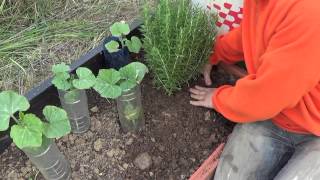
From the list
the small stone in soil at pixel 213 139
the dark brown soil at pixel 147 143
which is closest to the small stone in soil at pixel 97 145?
the dark brown soil at pixel 147 143

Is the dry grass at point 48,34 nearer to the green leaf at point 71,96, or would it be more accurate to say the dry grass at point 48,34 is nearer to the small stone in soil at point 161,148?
the green leaf at point 71,96

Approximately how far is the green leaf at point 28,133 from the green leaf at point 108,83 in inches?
10.1

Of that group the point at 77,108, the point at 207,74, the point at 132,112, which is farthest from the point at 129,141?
the point at 207,74

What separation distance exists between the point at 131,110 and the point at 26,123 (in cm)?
47

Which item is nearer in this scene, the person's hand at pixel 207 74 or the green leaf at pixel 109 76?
the green leaf at pixel 109 76

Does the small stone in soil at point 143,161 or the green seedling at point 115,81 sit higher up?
the green seedling at point 115,81

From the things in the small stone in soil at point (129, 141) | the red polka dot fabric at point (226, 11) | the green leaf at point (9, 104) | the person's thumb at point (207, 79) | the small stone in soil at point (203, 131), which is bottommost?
the small stone in soil at point (129, 141)

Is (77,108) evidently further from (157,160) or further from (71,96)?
(157,160)

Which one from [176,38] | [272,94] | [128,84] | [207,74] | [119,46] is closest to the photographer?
[272,94]

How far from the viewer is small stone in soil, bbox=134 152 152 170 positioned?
68.0 inches

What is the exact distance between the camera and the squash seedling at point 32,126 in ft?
4.28

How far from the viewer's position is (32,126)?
1.33 meters

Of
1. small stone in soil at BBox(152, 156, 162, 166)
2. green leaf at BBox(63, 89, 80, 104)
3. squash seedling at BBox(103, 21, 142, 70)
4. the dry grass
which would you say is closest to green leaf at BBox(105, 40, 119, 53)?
squash seedling at BBox(103, 21, 142, 70)

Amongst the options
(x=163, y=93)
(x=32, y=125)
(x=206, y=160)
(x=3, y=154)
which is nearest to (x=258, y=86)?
(x=206, y=160)
